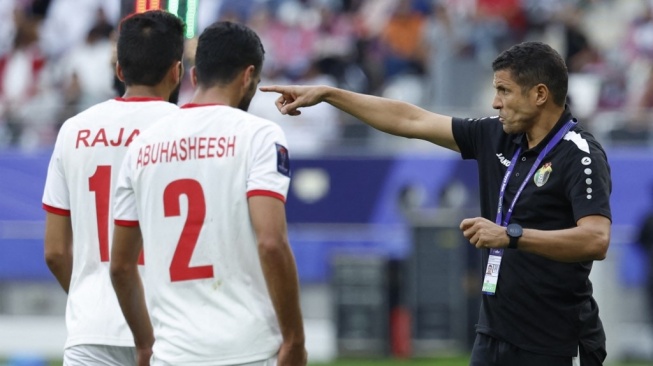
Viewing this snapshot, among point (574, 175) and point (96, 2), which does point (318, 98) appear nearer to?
point (574, 175)

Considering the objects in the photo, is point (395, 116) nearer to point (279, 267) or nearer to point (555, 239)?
point (555, 239)

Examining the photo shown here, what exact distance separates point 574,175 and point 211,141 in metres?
1.63

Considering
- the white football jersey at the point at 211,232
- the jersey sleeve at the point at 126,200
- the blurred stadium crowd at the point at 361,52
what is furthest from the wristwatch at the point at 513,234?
the blurred stadium crowd at the point at 361,52

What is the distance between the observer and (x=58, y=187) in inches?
246

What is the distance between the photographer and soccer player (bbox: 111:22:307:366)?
17.3 ft

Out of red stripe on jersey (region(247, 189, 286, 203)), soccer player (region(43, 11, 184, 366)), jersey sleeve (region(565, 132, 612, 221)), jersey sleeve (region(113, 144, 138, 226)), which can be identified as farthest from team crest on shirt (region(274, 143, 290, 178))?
jersey sleeve (region(565, 132, 612, 221))

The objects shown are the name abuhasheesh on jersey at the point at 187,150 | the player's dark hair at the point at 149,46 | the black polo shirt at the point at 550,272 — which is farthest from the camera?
the player's dark hair at the point at 149,46

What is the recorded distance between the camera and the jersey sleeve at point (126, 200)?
5566 mm

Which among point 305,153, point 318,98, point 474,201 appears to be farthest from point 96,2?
point 318,98

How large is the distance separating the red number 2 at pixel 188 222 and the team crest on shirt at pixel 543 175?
158 cm

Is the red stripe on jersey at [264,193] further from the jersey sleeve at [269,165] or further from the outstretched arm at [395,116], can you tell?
the outstretched arm at [395,116]

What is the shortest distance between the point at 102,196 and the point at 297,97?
1019mm

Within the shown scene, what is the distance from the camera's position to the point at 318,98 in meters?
6.45

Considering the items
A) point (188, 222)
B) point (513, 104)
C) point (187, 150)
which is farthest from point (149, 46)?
point (513, 104)
